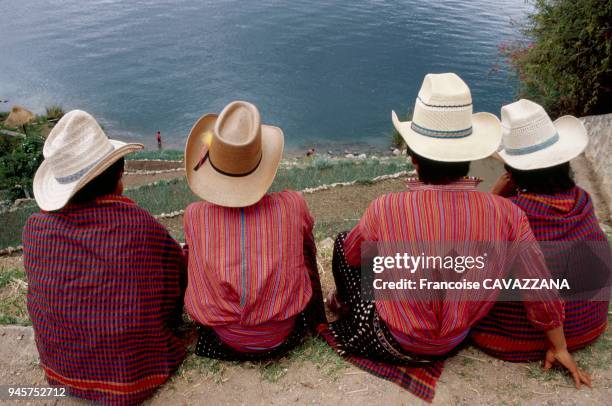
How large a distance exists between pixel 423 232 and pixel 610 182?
5572 mm

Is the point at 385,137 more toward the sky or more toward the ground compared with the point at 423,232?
more toward the ground

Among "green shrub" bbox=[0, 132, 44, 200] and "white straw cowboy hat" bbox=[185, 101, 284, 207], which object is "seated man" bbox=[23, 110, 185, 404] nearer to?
"white straw cowboy hat" bbox=[185, 101, 284, 207]

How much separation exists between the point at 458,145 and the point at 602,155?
5.90 metres

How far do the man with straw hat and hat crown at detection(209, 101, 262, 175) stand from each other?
70cm

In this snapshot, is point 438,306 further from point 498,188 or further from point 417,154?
point 498,188

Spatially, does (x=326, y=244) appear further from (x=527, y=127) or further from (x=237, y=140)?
(x=527, y=127)

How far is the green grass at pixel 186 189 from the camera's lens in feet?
34.7

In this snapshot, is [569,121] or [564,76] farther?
[564,76]

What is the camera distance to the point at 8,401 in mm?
2701

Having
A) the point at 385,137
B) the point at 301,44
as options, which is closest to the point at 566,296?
the point at 385,137

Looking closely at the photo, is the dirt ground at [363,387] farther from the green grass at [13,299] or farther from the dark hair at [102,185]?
the dark hair at [102,185]

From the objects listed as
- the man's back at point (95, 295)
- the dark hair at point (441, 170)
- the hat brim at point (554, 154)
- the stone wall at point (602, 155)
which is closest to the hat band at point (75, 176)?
the man's back at point (95, 295)

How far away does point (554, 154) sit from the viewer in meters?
2.47

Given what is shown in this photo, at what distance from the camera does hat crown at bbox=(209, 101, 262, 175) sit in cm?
244
